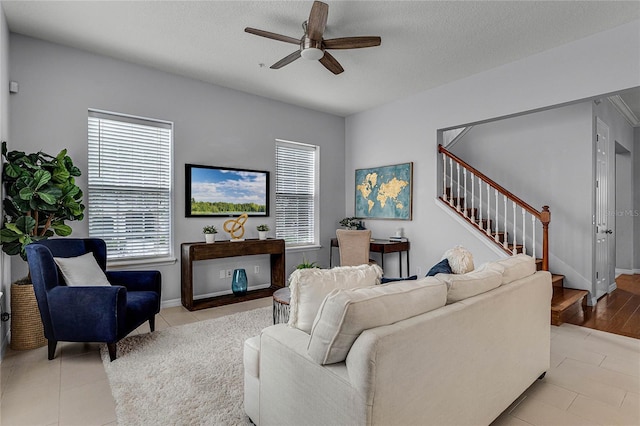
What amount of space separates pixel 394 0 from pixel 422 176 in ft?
8.71

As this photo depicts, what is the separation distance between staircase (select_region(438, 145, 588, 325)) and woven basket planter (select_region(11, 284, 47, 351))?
4.61m

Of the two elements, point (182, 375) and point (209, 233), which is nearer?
point (182, 375)

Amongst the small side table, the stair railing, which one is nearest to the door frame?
the stair railing

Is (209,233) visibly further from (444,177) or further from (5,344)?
(444,177)

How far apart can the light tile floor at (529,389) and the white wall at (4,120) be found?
11.3 inches

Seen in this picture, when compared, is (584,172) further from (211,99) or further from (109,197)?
(109,197)

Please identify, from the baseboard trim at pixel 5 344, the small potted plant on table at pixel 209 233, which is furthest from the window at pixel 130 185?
the baseboard trim at pixel 5 344

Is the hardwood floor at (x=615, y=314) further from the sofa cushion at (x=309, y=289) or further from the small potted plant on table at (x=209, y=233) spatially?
the small potted plant on table at (x=209, y=233)

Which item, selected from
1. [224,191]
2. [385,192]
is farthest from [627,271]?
[224,191]

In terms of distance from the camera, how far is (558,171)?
15.3 ft

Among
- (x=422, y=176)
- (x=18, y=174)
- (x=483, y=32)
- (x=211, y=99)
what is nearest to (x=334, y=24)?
(x=483, y=32)

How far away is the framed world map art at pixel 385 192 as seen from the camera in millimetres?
5160

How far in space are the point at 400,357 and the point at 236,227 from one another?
3.77 metres

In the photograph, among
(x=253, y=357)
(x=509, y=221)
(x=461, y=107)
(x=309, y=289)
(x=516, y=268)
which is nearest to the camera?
(x=309, y=289)
